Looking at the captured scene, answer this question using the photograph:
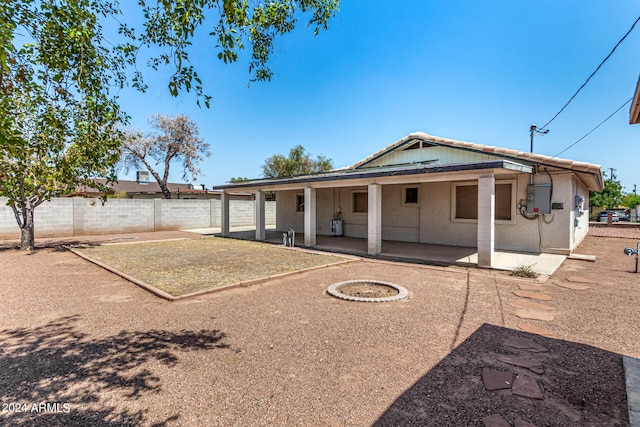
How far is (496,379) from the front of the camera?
2.97 meters

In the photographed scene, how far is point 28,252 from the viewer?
36.2 ft

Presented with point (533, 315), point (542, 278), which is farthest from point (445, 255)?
point (533, 315)

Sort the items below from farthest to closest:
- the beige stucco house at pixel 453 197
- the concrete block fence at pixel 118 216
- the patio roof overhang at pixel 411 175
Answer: the concrete block fence at pixel 118 216, the beige stucco house at pixel 453 197, the patio roof overhang at pixel 411 175

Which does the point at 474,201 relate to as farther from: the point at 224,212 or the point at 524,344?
the point at 224,212

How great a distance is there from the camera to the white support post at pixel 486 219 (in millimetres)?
7707

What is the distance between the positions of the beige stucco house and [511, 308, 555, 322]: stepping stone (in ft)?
10.3

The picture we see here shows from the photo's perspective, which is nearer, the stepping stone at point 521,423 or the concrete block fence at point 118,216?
the stepping stone at point 521,423

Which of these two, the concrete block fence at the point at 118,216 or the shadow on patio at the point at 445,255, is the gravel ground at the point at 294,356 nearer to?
the shadow on patio at the point at 445,255

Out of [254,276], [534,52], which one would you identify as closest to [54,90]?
[254,276]

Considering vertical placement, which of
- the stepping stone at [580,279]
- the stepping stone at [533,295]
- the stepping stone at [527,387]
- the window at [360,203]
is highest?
the window at [360,203]

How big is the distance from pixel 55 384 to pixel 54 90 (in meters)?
Result: 3.64

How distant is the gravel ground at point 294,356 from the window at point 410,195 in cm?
674

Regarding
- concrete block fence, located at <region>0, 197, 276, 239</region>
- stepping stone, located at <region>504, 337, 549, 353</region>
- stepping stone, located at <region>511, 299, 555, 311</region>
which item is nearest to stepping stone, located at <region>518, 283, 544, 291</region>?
stepping stone, located at <region>511, 299, 555, 311</region>

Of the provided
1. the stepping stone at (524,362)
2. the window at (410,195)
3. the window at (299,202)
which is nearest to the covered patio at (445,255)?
the window at (410,195)
